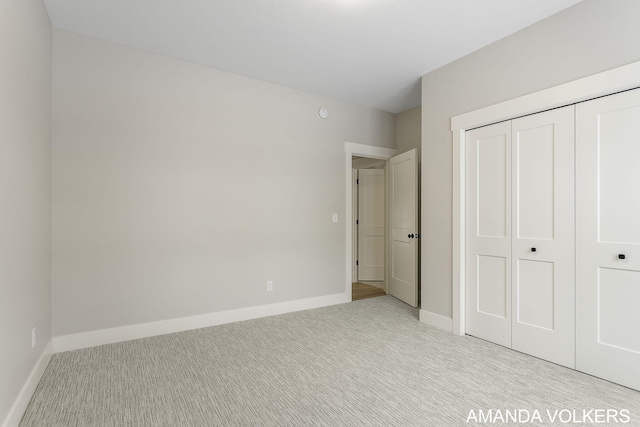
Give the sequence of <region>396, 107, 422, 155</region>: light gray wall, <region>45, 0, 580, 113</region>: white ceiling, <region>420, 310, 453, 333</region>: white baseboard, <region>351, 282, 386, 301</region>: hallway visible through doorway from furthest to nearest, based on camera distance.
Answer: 1. <region>351, 282, 386, 301</region>: hallway visible through doorway
2. <region>396, 107, 422, 155</region>: light gray wall
3. <region>420, 310, 453, 333</region>: white baseboard
4. <region>45, 0, 580, 113</region>: white ceiling

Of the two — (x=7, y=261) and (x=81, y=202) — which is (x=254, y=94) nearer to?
(x=81, y=202)

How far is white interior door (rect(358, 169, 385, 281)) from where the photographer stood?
5910mm

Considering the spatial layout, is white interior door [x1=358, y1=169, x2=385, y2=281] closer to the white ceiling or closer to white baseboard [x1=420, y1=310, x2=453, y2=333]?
white baseboard [x1=420, y1=310, x2=453, y2=333]

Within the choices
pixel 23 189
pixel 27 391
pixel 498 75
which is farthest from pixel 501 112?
pixel 27 391

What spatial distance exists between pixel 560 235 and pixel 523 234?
0.28 m

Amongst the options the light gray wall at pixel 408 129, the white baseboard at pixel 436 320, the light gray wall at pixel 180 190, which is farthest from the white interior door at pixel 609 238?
the light gray wall at pixel 180 190

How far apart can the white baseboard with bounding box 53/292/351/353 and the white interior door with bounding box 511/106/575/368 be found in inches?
91.4

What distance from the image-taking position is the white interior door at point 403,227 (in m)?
4.22

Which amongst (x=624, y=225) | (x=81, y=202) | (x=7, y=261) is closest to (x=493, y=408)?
(x=624, y=225)

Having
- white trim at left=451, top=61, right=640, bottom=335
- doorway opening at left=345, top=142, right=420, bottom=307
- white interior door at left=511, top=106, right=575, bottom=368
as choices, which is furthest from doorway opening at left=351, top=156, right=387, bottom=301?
white interior door at left=511, top=106, right=575, bottom=368

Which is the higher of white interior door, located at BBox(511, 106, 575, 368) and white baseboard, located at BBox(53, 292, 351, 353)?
white interior door, located at BBox(511, 106, 575, 368)

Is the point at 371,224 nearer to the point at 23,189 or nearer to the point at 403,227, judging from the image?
the point at 403,227

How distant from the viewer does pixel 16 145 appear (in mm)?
1832

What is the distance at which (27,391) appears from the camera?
1.97m
